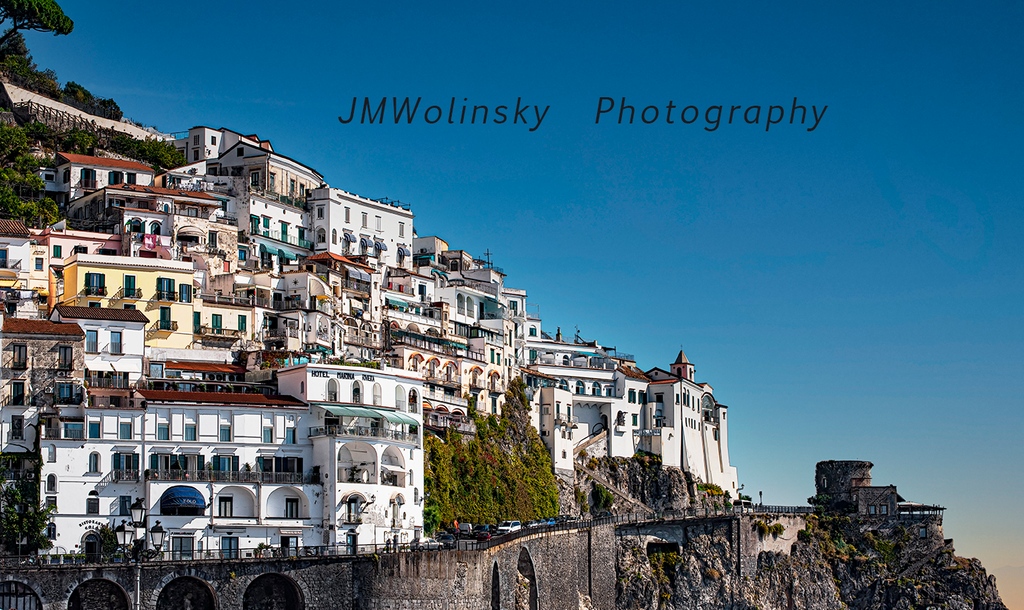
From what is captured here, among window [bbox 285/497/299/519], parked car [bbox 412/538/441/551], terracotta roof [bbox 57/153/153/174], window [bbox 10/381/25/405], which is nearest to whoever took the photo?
window [bbox 10/381/25/405]

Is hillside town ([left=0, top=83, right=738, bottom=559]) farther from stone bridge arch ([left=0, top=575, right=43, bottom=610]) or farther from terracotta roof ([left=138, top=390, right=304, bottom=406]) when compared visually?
stone bridge arch ([left=0, top=575, right=43, bottom=610])

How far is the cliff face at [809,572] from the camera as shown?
99.6 meters

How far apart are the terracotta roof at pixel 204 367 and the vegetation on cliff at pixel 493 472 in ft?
38.9

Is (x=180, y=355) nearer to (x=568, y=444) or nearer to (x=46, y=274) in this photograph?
(x=46, y=274)

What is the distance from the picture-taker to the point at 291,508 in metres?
73.4

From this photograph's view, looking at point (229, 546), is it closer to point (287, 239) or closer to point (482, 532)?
point (482, 532)

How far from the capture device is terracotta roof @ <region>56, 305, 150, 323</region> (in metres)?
76.8

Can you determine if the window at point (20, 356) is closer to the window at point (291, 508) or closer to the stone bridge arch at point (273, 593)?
the window at point (291, 508)

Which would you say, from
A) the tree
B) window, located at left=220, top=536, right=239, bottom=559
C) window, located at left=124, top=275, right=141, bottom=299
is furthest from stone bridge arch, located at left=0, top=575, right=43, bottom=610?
the tree

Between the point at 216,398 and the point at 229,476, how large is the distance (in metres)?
4.14

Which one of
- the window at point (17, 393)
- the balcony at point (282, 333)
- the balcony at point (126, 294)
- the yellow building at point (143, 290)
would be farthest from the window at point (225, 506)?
the balcony at point (282, 333)

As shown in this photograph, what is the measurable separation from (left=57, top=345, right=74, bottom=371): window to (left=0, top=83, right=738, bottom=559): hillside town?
0.49ft

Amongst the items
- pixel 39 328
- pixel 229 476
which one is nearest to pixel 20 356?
pixel 39 328

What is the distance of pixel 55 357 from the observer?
236 ft
